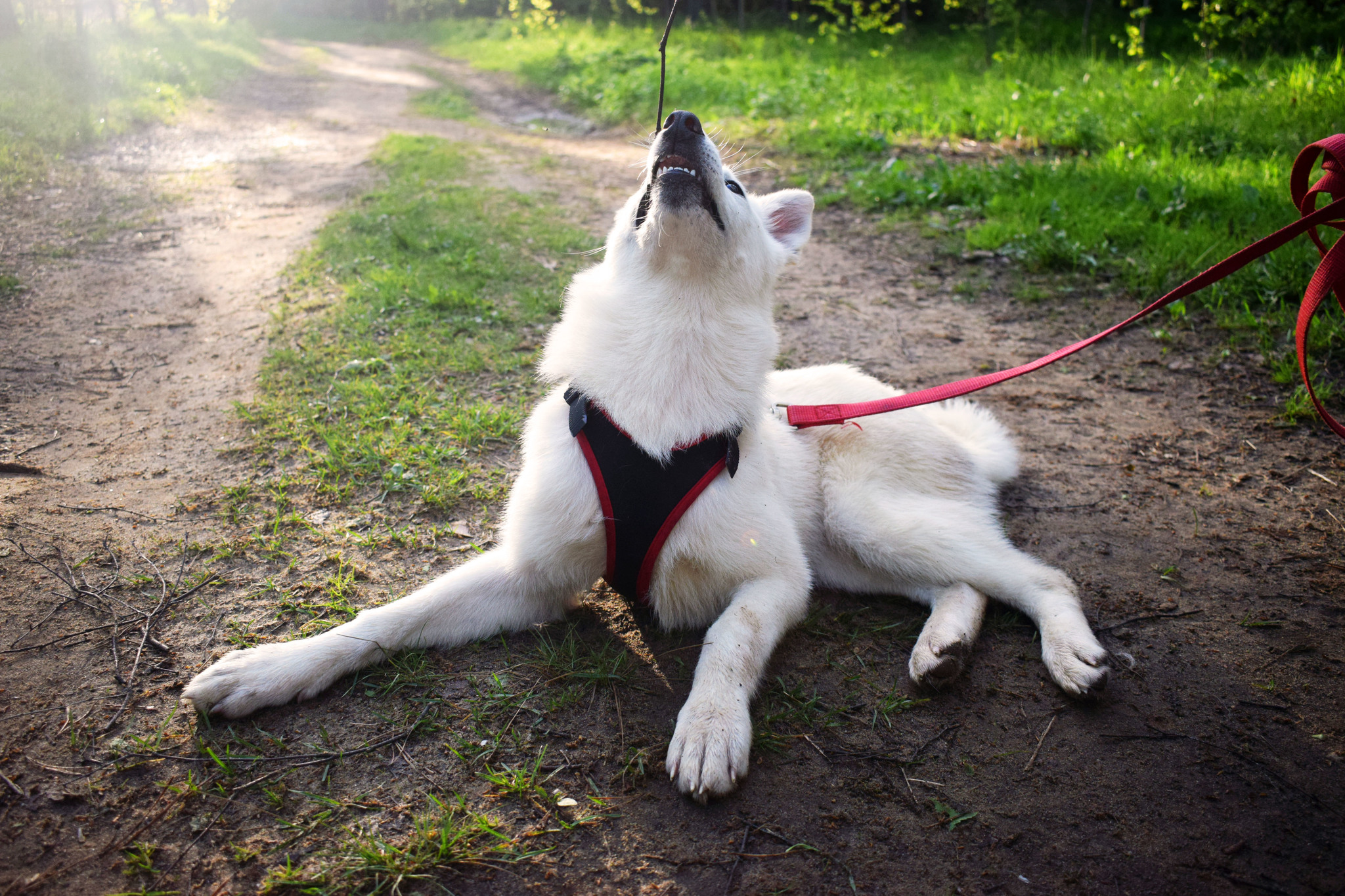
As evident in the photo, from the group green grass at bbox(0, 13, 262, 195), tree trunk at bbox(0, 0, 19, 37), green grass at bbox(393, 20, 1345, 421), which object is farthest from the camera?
tree trunk at bbox(0, 0, 19, 37)

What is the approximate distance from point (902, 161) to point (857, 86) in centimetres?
356

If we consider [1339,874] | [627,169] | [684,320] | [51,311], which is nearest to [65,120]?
[51,311]

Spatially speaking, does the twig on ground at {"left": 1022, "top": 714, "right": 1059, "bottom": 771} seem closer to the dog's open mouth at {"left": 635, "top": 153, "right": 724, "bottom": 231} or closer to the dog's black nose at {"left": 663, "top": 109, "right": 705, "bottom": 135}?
the dog's open mouth at {"left": 635, "top": 153, "right": 724, "bottom": 231}

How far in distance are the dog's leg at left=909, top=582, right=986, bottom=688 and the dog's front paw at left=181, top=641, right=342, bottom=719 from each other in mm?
1854

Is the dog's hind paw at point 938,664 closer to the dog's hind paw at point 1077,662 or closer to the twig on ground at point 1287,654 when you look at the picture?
the dog's hind paw at point 1077,662

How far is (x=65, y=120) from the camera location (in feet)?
27.0

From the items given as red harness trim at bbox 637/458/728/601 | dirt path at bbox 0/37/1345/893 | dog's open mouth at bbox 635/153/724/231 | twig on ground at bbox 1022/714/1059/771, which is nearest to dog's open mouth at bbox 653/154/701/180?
dog's open mouth at bbox 635/153/724/231

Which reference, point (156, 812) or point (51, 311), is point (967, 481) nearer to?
point (156, 812)

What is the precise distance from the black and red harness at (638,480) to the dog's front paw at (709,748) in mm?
523

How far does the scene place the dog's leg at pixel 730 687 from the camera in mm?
1991

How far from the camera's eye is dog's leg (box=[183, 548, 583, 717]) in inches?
84.4

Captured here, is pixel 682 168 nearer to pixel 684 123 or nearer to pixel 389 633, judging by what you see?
pixel 684 123

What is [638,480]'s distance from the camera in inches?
93.2

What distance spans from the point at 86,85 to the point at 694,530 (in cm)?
1190
